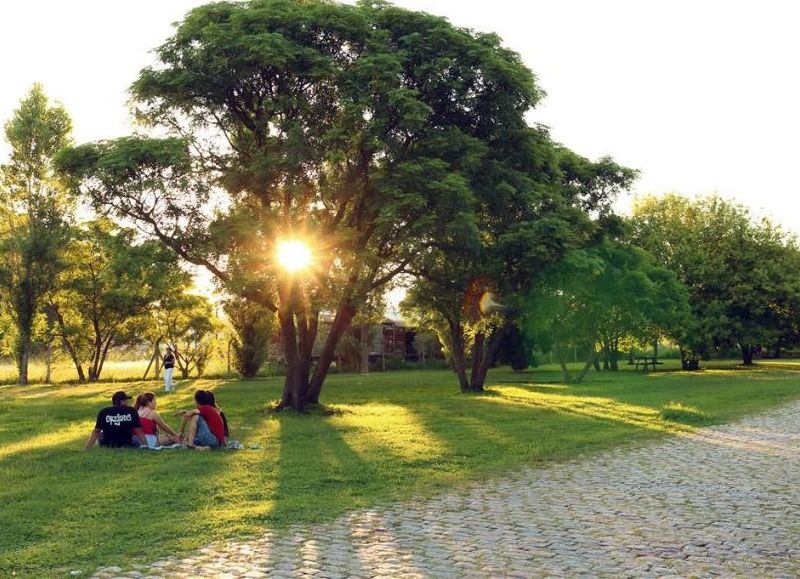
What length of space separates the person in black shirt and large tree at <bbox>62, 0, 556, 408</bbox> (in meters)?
6.36

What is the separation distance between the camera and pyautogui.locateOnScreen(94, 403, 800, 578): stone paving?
23.0ft

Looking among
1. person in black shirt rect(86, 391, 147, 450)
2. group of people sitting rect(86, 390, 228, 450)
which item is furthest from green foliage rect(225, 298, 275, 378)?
person in black shirt rect(86, 391, 147, 450)

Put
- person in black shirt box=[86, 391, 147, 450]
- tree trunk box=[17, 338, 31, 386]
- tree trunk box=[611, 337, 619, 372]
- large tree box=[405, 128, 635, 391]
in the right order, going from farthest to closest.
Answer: tree trunk box=[611, 337, 619, 372], tree trunk box=[17, 338, 31, 386], large tree box=[405, 128, 635, 391], person in black shirt box=[86, 391, 147, 450]

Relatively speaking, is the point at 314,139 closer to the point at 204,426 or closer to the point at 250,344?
the point at 204,426

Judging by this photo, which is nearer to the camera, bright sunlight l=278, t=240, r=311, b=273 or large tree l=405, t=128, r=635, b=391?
bright sunlight l=278, t=240, r=311, b=273

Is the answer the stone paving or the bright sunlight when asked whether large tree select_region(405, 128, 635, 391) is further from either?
the stone paving

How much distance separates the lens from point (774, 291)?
5106cm

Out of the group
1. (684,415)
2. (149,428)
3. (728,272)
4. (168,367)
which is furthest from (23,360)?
(728,272)

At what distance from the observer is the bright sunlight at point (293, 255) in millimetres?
21766

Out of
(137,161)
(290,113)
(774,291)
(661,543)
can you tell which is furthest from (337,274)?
(774,291)

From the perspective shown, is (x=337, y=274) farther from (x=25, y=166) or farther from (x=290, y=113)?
(x=25, y=166)

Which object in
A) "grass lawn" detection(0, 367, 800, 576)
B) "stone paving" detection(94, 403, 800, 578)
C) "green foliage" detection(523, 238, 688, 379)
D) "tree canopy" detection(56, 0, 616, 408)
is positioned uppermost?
"tree canopy" detection(56, 0, 616, 408)

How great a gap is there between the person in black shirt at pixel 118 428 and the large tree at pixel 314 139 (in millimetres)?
6357

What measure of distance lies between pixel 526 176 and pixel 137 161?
1108cm
